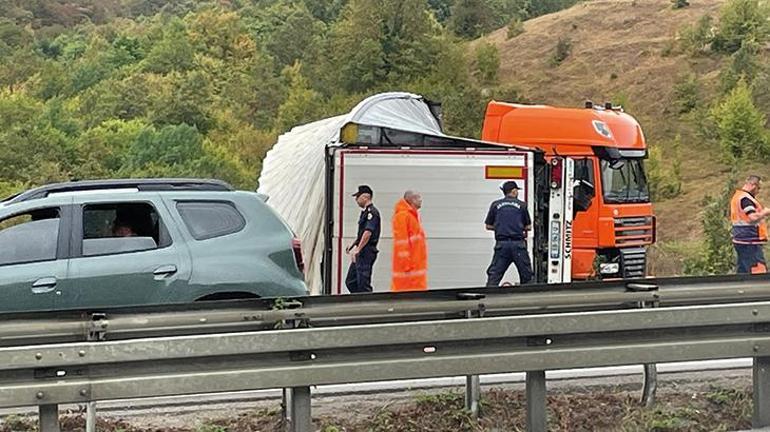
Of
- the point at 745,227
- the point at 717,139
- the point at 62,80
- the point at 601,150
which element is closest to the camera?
the point at 745,227

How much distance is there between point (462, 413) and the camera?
6211 mm

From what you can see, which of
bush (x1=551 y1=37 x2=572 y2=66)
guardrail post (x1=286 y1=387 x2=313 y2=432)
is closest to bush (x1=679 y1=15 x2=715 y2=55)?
bush (x1=551 y1=37 x2=572 y2=66)

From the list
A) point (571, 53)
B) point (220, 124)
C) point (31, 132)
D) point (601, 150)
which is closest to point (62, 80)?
point (220, 124)

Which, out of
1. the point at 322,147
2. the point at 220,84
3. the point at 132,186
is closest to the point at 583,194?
the point at 322,147

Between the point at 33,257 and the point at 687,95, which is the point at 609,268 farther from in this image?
the point at 687,95

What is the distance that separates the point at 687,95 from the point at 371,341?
55795 mm

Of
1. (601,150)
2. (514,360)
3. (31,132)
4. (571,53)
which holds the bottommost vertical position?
(514,360)

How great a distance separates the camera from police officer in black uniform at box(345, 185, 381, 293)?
12.1 metres

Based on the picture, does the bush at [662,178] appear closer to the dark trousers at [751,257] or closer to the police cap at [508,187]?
the dark trousers at [751,257]

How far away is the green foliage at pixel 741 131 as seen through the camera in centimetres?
4741

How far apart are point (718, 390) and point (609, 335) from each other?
1416 mm

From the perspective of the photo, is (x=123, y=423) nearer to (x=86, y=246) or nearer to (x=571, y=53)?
(x=86, y=246)

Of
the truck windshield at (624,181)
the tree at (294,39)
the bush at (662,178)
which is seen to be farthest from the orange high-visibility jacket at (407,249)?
the tree at (294,39)

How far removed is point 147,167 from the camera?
5722cm
